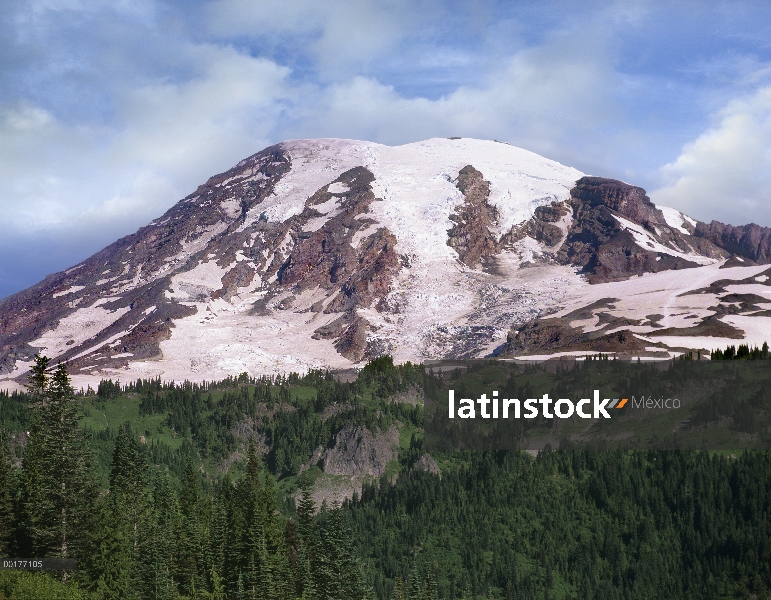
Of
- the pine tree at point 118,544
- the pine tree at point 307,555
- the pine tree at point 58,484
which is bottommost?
the pine tree at point 307,555

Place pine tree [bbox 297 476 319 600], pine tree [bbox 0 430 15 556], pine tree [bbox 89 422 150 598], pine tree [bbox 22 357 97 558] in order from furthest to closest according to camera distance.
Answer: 1. pine tree [bbox 297 476 319 600]
2. pine tree [bbox 0 430 15 556]
3. pine tree [bbox 89 422 150 598]
4. pine tree [bbox 22 357 97 558]

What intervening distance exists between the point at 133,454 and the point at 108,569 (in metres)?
38.5

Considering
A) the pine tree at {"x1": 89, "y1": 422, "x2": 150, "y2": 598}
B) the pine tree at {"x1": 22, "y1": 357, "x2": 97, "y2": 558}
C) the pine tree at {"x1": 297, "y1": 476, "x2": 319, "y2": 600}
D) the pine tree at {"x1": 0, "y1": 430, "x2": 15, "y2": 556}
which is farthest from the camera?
the pine tree at {"x1": 297, "y1": 476, "x2": 319, "y2": 600}

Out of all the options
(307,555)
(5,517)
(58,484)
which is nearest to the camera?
(58,484)

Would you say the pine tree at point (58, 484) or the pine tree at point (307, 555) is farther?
the pine tree at point (307, 555)

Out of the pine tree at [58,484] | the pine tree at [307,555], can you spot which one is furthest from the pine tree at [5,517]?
the pine tree at [307,555]

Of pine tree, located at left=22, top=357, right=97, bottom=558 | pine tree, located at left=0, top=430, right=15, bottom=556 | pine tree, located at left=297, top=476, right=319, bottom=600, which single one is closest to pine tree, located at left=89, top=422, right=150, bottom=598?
pine tree, located at left=22, top=357, right=97, bottom=558

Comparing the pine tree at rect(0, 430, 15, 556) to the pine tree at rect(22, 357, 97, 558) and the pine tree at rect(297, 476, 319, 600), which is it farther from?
the pine tree at rect(297, 476, 319, 600)

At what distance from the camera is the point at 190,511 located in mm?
147250

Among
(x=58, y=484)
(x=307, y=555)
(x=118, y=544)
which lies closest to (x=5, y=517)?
(x=58, y=484)

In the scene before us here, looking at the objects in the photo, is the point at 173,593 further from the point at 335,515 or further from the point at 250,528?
the point at 335,515

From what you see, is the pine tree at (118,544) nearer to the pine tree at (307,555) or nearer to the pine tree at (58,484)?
the pine tree at (58,484)

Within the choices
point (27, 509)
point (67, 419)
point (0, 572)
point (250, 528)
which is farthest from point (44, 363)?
point (250, 528)

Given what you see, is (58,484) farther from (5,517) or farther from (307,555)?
(307,555)
